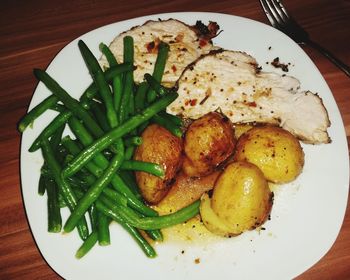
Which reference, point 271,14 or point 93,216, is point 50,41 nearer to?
point 93,216

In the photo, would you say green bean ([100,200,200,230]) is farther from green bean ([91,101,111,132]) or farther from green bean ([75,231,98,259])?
green bean ([91,101,111,132])

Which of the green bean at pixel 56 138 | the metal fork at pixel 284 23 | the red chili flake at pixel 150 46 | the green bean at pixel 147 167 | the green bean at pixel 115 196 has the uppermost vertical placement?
the metal fork at pixel 284 23

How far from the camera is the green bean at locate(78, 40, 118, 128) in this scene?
2201 mm

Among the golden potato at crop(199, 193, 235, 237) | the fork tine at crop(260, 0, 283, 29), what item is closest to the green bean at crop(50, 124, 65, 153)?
the golden potato at crop(199, 193, 235, 237)

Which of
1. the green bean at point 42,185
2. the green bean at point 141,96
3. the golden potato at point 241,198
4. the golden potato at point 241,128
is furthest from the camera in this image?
the golden potato at point 241,128

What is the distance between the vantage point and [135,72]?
→ 2.54m

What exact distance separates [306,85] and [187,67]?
0.88 m

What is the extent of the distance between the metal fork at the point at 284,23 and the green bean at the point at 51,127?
1.87m

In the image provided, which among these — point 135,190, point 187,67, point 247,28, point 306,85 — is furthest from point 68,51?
point 306,85

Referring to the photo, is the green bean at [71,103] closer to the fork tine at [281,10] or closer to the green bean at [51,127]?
the green bean at [51,127]

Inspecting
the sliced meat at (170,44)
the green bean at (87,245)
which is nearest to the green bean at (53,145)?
the green bean at (87,245)

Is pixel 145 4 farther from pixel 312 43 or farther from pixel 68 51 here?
pixel 312 43

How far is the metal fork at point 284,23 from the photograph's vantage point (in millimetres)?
2799

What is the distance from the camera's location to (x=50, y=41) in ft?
9.75
